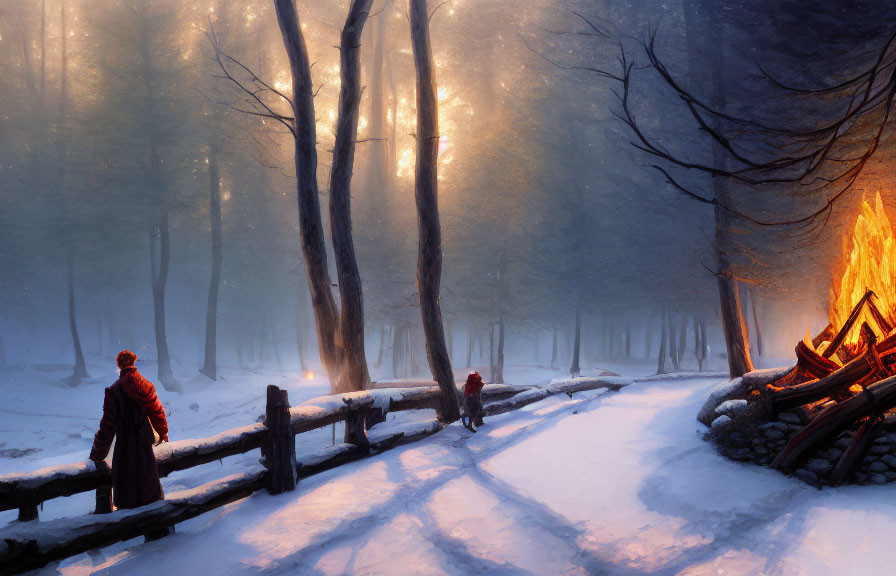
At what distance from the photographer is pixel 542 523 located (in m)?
5.19

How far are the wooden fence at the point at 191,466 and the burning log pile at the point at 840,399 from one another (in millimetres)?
4817

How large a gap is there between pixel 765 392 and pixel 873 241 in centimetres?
232

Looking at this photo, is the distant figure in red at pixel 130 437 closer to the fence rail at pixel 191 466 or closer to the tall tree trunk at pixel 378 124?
the fence rail at pixel 191 466

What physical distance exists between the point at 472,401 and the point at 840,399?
569 cm

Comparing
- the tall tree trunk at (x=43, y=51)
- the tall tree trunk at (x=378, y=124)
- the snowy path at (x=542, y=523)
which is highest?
the tall tree trunk at (x=43, y=51)

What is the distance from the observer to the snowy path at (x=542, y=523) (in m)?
4.12

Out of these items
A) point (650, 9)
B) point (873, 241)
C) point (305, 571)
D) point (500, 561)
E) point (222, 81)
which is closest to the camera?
point (305, 571)

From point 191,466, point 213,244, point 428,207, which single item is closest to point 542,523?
point 191,466

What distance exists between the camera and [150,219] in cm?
2711

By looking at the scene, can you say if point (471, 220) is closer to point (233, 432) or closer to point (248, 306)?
point (233, 432)

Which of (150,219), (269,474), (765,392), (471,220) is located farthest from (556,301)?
(269,474)

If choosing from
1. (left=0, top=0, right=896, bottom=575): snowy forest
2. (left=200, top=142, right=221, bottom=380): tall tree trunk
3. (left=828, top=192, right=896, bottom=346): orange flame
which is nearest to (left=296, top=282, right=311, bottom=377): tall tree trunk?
(left=0, top=0, right=896, bottom=575): snowy forest

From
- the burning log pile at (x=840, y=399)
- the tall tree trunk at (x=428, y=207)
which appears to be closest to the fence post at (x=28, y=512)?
the tall tree trunk at (x=428, y=207)

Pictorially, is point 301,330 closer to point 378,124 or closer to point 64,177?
point 64,177
